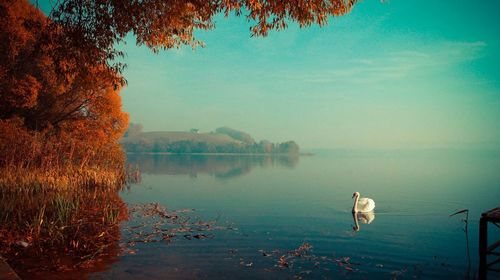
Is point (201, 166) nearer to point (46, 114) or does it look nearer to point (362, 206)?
point (46, 114)

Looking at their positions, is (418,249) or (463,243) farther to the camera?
(463,243)

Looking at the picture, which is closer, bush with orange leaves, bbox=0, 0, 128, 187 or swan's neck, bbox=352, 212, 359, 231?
swan's neck, bbox=352, 212, 359, 231

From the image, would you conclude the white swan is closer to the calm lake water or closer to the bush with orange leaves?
the calm lake water

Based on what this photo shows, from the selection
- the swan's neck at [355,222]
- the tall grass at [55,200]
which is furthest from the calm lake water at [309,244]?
the tall grass at [55,200]

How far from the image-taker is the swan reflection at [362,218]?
16.7 m

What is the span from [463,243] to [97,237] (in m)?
13.9

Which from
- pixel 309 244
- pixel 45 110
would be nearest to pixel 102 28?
pixel 309 244

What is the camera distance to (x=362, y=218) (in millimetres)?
18797

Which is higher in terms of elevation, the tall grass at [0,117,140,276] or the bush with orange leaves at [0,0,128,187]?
the bush with orange leaves at [0,0,128,187]

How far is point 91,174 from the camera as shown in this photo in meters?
24.9

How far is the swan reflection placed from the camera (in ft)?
54.8

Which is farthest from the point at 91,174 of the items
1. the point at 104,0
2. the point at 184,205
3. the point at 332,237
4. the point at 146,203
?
the point at 332,237

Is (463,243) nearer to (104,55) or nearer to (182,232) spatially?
(182,232)

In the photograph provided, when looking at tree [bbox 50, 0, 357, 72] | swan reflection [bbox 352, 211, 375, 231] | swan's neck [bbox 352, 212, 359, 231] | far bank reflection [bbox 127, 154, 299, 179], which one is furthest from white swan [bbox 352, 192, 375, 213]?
far bank reflection [bbox 127, 154, 299, 179]
